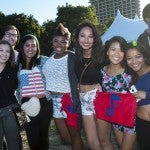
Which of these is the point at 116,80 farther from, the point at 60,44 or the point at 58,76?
the point at 60,44

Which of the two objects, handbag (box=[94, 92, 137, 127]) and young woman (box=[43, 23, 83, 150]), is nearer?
handbag (box=[94, 92, 137, 127])

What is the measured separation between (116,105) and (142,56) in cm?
77

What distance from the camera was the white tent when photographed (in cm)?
1535

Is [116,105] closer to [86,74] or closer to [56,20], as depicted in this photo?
[86,74]

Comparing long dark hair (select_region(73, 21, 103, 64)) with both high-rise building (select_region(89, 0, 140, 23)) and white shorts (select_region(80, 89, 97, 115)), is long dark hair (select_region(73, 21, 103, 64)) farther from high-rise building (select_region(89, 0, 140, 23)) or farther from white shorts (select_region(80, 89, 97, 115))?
high-rise building (select_region(89, 0, 140, 23))

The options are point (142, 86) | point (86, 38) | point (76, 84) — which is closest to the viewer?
→ point (142, 86)

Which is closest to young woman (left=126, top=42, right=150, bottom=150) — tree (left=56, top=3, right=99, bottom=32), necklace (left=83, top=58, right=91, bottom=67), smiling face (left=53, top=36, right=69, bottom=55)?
necklace (left=83, top=58, right=91, bottom=67)

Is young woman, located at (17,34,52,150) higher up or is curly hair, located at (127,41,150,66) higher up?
curly hair, located at (127,41,150,66)

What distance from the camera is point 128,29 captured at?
16.2m

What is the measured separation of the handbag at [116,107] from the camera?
175 inches

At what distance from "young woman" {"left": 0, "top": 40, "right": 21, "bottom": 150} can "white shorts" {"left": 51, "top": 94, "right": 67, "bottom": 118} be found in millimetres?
666

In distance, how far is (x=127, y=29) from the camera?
640 inches

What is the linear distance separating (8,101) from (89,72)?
1.31 meters

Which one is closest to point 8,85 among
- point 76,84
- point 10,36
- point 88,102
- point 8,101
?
point 8,101
